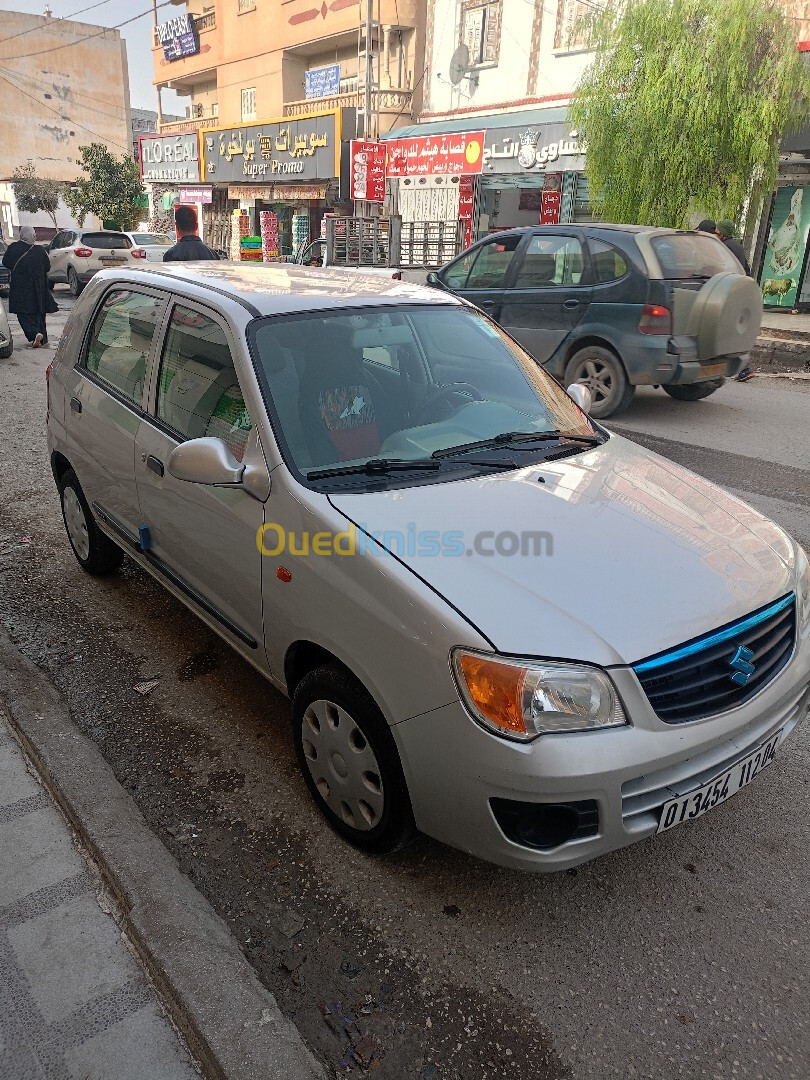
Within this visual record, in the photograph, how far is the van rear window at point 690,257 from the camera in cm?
768

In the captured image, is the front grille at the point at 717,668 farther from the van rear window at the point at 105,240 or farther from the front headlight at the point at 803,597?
the van rear window at the point at 105,240

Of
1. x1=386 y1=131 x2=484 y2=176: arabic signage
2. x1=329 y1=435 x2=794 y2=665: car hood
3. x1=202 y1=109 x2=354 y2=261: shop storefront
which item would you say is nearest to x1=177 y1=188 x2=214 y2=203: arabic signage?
x1=202 y1=109 x2=354 y2=261: shop storefront

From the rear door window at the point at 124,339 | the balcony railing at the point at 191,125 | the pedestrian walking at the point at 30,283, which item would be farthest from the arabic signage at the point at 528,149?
the rear door window at the point at 124,339

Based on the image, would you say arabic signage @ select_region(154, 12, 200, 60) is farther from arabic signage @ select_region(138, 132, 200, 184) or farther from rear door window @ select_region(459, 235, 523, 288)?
rear door window @ select_region(459, 235, 523, 288)

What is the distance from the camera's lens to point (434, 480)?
8.59 ft

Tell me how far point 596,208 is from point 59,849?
49.7ft

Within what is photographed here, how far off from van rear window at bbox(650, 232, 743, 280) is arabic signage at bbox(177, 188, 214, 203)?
94.8 ft

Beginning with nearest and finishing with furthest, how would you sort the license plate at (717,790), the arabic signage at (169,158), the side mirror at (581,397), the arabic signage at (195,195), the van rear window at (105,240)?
the license plate at (717,790) → the side mirror at (581,397) → the van rear window at (105,240) → the arabic signage at (169,158) → the arabic signage at (195,195)

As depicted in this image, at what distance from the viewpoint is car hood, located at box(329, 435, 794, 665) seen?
2029mm

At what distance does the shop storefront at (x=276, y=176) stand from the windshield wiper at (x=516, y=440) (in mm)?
23988

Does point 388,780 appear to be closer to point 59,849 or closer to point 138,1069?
point 138,1069

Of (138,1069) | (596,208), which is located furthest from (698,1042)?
(596,208)

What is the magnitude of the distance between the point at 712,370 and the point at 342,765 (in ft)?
22.5

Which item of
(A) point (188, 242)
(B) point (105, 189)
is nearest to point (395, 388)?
(A) point (188, 242)
